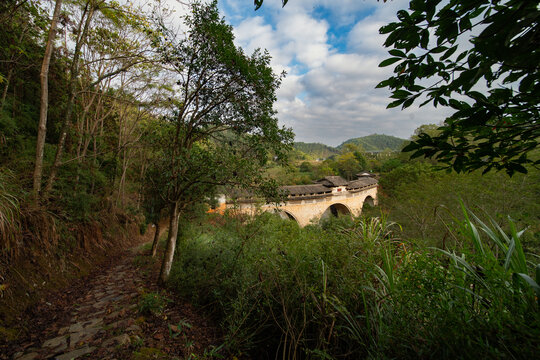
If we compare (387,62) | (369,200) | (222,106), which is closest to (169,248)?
(222,106)

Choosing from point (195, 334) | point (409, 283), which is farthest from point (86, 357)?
point (409, 283)

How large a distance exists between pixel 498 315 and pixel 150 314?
3729mm

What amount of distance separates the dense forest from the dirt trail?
3 cm

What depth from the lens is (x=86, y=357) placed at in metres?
2.14

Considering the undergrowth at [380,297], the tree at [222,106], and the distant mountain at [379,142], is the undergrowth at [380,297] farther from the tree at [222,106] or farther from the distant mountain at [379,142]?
the distant mountain at [379,142]

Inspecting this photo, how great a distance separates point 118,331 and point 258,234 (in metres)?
2.54

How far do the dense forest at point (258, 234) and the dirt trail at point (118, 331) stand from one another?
34mm

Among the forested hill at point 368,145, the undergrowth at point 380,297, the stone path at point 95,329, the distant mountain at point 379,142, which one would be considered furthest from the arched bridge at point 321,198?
the distant mountain at point 379,142

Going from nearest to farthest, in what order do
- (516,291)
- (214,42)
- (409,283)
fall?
(516,291) → (409,283) → (214,42)

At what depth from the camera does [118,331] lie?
101 inches

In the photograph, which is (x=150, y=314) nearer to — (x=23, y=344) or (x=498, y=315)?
(x=23, y=344)

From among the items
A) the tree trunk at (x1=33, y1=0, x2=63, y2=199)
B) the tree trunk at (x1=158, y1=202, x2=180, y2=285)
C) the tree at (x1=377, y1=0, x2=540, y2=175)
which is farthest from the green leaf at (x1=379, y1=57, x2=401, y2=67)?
the tree trunk at (x1=33, y1=0, x2=63, y2=199)

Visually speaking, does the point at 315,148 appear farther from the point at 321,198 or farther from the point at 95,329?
the point at 95,329

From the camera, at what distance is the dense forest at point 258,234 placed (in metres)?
0.95
